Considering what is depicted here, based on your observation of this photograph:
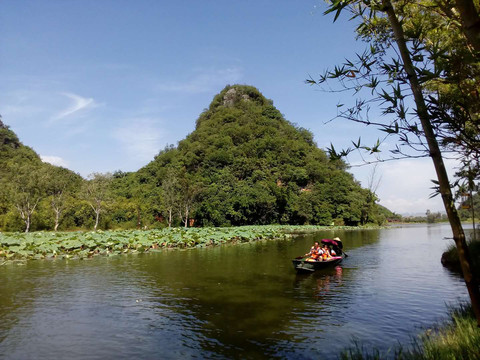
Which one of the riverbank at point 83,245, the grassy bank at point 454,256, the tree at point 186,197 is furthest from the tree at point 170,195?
the grassy bank at point 454,256

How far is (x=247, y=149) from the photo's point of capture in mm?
71312

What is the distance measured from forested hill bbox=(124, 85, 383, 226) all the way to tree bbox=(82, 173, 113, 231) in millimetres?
9588

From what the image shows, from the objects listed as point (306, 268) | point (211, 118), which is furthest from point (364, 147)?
point (211, 118)

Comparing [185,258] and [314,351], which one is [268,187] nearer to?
[185,258]

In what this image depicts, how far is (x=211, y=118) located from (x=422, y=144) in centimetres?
8676

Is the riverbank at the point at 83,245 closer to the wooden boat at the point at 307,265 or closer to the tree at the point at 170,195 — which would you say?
the wooden boat at the point at 307,265

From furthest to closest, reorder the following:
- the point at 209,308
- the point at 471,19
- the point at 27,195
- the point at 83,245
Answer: the point at 27,195 < the point at 83,245 < the point at 209,308 < the point at 471,19

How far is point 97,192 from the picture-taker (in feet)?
150

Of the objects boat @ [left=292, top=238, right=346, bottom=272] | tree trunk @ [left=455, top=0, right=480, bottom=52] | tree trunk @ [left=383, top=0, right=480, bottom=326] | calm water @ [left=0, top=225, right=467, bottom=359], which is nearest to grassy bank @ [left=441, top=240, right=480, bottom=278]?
calm water @ [left=0, top=225, right=467, bottom=359]

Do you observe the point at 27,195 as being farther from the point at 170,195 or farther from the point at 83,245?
the point at 170,195

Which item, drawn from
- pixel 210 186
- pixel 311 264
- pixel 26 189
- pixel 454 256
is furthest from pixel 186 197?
pixel 454 256

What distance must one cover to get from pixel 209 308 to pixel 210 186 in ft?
168

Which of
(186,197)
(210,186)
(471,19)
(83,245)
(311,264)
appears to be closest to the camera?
(471,19)

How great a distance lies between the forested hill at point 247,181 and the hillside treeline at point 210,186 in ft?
0.68
